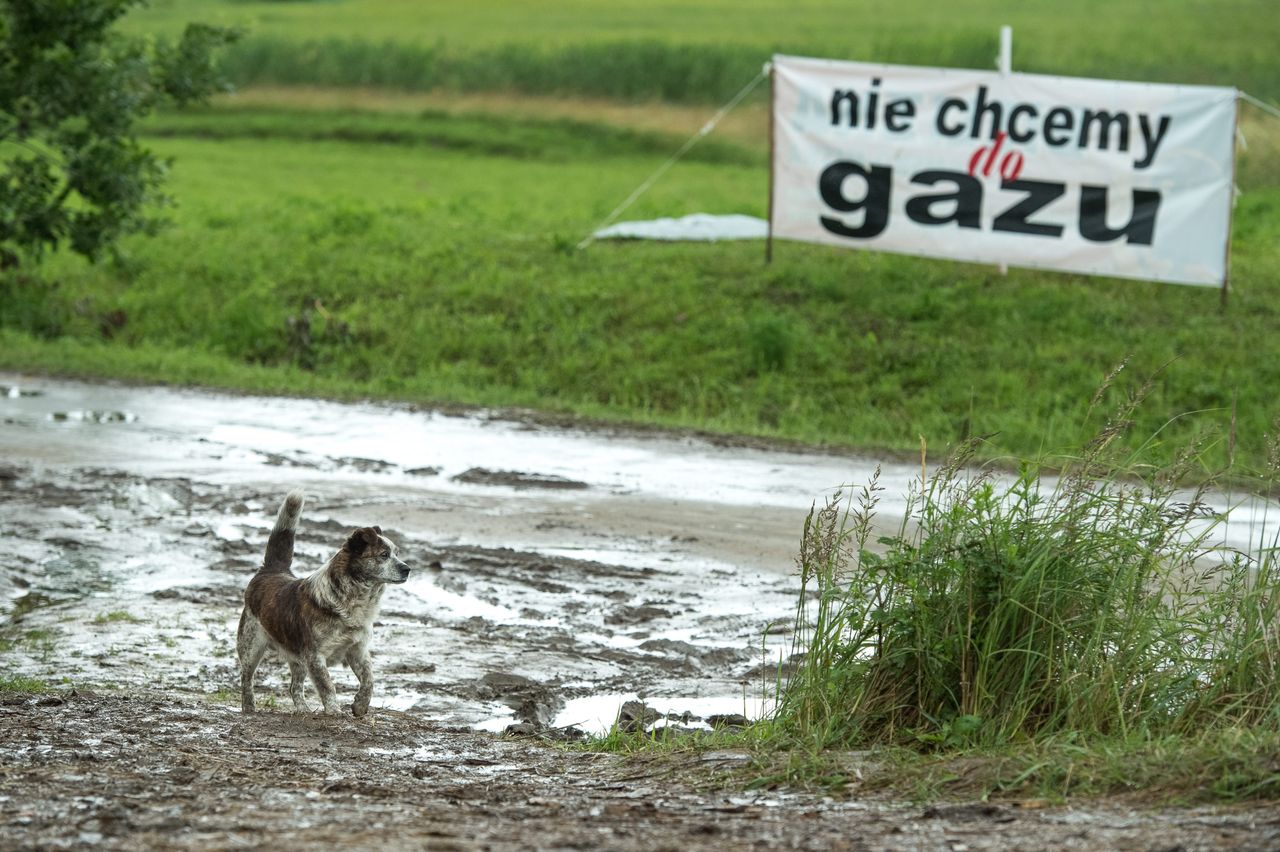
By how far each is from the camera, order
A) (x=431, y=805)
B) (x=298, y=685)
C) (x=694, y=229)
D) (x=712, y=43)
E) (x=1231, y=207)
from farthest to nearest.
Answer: (x=712, y=43), (x=694, y=229), (x=1231, y=207), (x=298, y=685), (x=431, y=805)

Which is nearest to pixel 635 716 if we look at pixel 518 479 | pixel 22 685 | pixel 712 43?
pixel 22 685

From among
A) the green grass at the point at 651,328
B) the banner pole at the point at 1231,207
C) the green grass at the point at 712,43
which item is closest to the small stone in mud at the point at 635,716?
the green grass at the point at 651,328

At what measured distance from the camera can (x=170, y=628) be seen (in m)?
8.25

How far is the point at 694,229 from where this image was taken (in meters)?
20.3

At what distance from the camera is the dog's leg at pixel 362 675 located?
682cm

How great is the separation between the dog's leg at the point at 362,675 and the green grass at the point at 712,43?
25.8 m

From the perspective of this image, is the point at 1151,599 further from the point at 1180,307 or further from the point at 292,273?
Answer: the point at 292,273

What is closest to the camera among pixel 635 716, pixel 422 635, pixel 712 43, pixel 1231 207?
pixel 635 716

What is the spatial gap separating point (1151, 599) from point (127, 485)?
754 centimetres

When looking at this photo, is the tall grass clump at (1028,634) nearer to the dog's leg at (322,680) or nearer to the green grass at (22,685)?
the dog's leg at (322,680)

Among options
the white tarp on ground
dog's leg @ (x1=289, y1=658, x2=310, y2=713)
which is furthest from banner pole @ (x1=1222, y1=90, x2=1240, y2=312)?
dog's leg @ (x1=289, y1=658, x2=310, y2=713)

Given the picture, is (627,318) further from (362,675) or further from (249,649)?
(362,675)

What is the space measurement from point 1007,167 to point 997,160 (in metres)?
0.13

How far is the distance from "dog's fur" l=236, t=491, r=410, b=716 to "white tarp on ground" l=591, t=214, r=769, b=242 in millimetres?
13038
